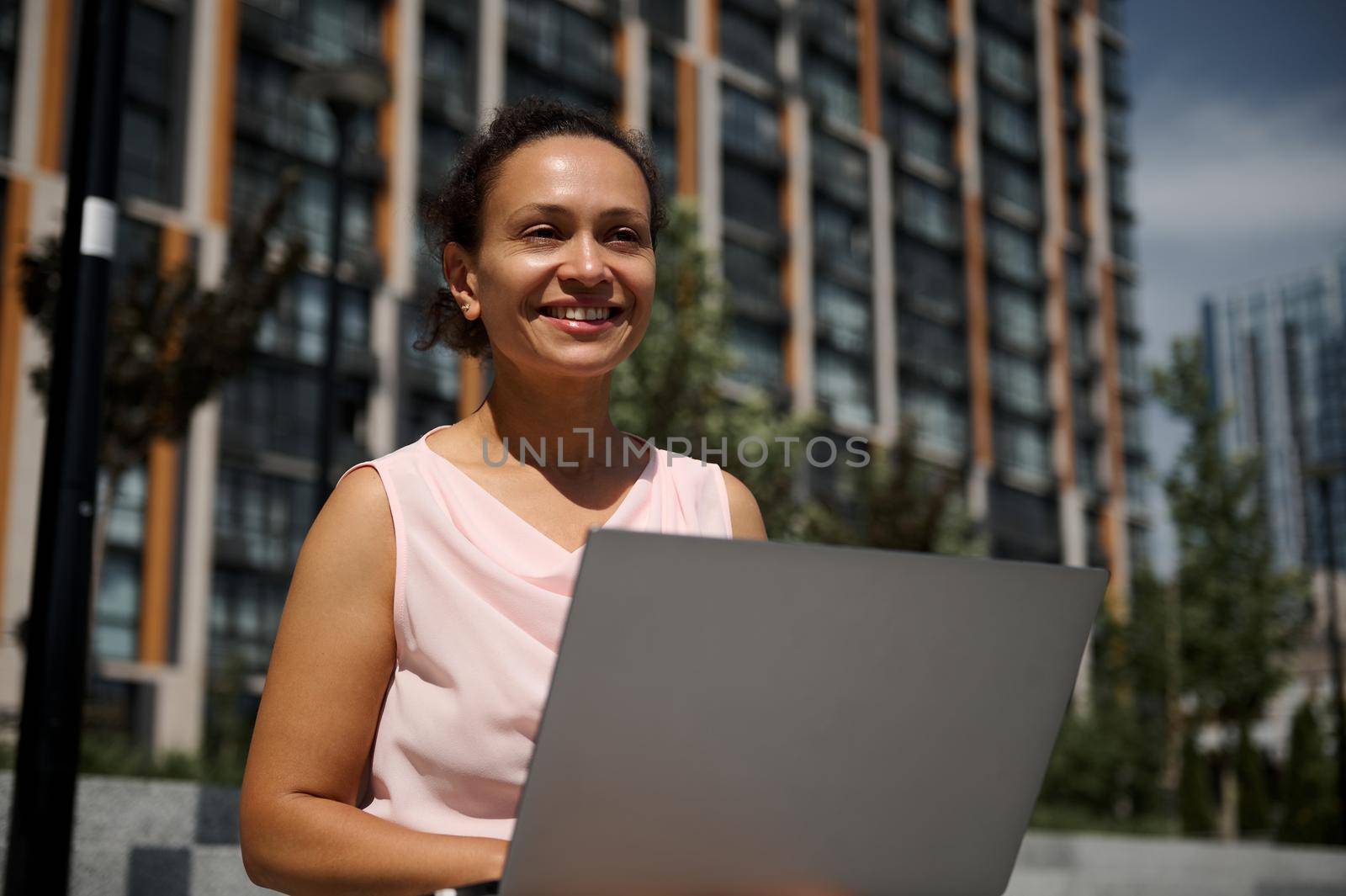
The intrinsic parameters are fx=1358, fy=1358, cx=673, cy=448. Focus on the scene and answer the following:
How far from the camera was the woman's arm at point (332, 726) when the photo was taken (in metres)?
1.34

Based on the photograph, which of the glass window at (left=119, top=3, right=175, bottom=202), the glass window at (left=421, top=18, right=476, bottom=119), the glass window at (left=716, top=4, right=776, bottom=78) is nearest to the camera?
the glass window at (left=119, top=3, right=175, bottom=202)

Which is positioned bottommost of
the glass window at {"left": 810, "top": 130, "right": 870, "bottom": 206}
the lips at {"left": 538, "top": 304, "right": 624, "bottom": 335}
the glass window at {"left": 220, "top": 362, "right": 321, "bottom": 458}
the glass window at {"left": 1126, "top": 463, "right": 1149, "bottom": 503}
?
the lips at {"left": 538, "top": 304, "right": 624, "bottom": 335}

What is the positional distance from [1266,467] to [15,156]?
23.7m

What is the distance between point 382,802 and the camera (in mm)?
1528

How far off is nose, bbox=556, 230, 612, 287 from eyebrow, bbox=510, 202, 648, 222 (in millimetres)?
33

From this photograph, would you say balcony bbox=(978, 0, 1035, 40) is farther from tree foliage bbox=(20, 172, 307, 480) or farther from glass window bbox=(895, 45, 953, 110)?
tree foliage bbox=(20, 172, 307, 480)

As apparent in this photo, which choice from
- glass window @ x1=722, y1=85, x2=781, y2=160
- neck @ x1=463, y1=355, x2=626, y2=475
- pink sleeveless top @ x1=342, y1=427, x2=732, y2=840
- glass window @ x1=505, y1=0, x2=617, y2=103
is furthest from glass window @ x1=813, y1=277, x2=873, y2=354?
pink sleeveless top @ x1=342, y1=427, x2=732, y2=840

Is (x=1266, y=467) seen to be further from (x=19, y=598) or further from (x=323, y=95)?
(x=19, y=598)

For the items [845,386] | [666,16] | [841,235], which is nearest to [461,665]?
[666,16]

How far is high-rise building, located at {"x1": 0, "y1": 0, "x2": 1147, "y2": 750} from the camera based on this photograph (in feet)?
93.0

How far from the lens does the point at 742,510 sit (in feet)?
6.15

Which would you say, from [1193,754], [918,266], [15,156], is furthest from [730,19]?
[1193,754]

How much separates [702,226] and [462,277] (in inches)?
897

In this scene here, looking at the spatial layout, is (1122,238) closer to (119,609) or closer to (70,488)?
(119,609)
